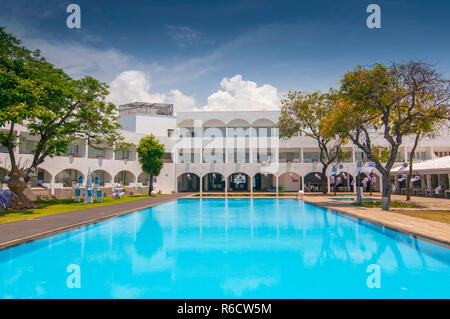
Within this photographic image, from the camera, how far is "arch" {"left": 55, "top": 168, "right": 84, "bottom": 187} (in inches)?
994

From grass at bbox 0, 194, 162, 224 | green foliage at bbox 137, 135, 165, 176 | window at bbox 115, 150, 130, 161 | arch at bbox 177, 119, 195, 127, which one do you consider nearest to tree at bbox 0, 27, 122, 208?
grass at bbox 0, 194, 162, 224

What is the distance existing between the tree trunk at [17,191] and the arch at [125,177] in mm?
15298

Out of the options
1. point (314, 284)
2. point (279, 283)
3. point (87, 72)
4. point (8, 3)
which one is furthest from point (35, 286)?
point (87, 72)

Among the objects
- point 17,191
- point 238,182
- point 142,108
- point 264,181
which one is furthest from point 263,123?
point 17,191

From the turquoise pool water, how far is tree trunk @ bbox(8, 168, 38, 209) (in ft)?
26.4

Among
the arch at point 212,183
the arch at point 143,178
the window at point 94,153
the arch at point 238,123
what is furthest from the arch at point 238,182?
the window at point 94,153

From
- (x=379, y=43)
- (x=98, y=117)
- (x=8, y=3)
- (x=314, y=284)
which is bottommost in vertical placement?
(x=314, y=284)

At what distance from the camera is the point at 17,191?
1543 cm

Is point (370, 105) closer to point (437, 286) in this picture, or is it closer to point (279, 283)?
point (437, 286)

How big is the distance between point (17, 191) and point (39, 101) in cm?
560

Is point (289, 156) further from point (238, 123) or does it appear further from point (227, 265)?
point (227, 265)

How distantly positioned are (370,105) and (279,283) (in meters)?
14.0

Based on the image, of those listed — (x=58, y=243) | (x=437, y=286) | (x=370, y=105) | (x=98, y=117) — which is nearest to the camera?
(x=437, y=286)

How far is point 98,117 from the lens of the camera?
17.6 metres
